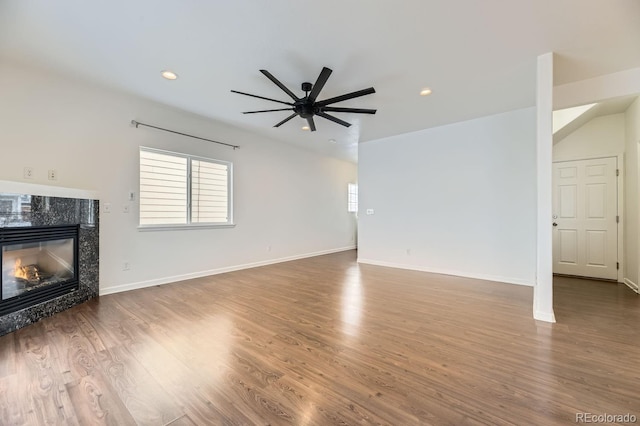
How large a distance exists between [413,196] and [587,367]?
3.66 m

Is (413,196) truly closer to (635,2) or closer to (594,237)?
(594,237)

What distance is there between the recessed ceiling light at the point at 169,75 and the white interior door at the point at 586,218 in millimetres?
6402

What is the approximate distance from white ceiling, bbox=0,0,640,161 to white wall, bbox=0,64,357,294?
36 centimetres

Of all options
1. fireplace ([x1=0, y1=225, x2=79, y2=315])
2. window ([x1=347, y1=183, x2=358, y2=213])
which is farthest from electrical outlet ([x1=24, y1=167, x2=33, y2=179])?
window ([x1=347, y1=183, x2=358, y2=213])

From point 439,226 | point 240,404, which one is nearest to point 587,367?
point 240,404

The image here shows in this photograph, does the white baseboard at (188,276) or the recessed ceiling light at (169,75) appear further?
the white baseboard at (188,276)

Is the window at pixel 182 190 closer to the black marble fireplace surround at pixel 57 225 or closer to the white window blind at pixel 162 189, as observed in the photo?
the white window blind at pixel 162 189

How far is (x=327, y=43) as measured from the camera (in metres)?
2.51

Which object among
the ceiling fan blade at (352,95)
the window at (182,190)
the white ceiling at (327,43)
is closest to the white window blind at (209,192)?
the window at (182,190)

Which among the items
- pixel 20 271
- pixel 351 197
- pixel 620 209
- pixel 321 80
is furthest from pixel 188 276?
pixel 620 209

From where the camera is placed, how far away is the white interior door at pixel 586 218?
438 cm

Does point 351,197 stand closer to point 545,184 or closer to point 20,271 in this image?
point 545,184

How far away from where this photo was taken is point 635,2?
205cm

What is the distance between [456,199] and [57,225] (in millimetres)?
5831
